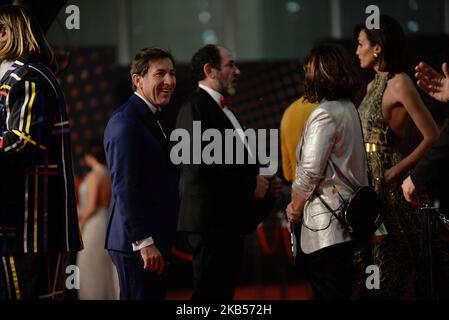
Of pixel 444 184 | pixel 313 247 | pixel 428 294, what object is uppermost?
pixel 444 184

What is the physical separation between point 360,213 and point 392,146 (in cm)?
67

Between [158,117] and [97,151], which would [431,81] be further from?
[97,151]

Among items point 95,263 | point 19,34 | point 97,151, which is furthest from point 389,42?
point 95,263

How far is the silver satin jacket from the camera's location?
3537mm

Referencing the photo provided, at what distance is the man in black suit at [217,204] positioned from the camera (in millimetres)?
4016

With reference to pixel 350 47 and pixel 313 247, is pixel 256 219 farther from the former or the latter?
pixel 350 47

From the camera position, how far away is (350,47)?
6562mm

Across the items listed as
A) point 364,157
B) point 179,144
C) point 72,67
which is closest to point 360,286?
point 364,157

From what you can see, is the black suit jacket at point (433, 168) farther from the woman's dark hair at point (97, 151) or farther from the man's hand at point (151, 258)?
the woman's dark hair at point (97, 151)

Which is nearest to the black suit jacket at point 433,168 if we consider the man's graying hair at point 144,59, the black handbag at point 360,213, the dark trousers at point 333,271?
the black handbag at point 360,213

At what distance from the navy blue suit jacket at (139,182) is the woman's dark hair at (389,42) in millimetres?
1158

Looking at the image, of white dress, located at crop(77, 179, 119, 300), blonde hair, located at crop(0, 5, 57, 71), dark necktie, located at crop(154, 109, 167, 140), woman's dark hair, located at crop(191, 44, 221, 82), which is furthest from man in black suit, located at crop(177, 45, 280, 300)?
white dress, located at crop(77, 179, 119, 300)

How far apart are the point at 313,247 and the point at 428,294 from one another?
82cm

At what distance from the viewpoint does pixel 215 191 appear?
4.06m
